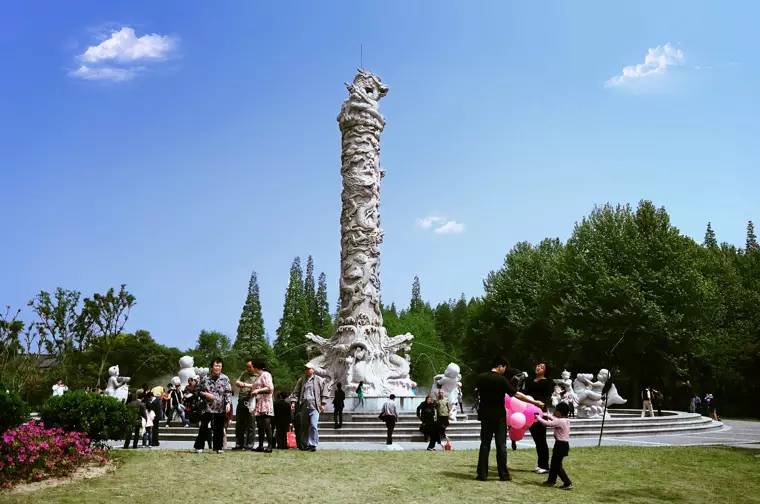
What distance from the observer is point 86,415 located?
1203 centimetres

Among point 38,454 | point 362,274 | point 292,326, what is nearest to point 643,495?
point 38,454

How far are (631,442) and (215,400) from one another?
11642 mm

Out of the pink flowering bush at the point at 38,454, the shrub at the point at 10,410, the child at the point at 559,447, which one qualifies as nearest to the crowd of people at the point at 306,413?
the child at the point at 559,447

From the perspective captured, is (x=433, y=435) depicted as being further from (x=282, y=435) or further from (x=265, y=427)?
(x=265, y=427)

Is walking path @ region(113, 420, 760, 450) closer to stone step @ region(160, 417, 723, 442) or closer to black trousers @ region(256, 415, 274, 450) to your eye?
stone step @ region(160, 417, 723, 442)

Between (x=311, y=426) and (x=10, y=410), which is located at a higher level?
(x=10, y=410)

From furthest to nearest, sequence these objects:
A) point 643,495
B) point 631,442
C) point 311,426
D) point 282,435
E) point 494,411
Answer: point 631,442, point 282,435, point 311,426, point 494,411, point 643,495

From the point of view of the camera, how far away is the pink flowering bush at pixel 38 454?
966cm

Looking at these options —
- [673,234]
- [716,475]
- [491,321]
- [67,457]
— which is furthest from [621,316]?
[67,457]

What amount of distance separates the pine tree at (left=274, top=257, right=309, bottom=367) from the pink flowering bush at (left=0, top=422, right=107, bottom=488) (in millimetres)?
60505

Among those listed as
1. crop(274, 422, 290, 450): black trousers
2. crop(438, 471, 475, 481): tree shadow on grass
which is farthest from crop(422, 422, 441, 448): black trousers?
crop(438, 471, 475, 481): tree shadow on grass

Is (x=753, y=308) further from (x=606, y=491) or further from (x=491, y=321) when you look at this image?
(x=606, y=491)

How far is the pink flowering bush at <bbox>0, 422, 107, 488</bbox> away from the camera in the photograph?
9.66 metres

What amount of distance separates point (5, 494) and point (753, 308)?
4030 centimetres
